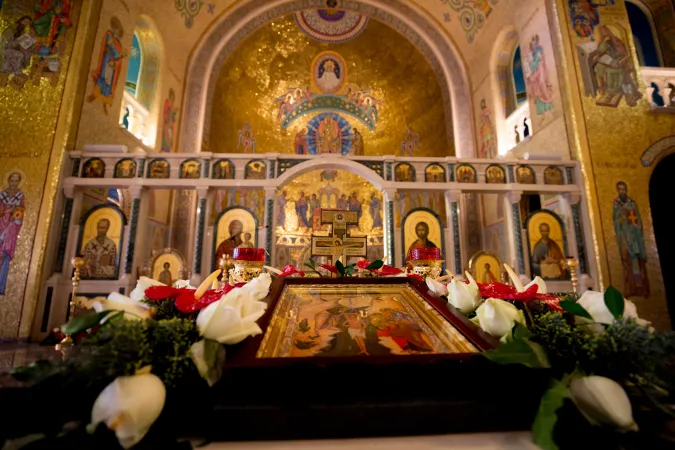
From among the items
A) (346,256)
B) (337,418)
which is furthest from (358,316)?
(346,256)

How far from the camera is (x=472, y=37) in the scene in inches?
423

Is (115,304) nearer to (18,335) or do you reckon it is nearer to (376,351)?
(376,351)

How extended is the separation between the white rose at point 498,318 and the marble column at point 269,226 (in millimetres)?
6360

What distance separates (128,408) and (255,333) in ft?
0.96

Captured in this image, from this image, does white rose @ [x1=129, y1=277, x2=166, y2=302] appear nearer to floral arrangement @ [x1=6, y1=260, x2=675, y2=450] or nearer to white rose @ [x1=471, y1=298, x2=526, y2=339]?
floral arrangement @ [x1=6, y1=260, x2=675, y2=450]

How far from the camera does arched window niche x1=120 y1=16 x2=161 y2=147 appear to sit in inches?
359

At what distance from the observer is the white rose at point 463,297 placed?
48.5 inches

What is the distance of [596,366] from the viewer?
813 mm

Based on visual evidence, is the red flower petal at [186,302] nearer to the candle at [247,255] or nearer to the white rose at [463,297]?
the white rose at [463,297]

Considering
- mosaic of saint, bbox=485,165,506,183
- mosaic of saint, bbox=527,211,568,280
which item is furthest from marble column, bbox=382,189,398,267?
mosaic of saint, bbox=527,211,568,280

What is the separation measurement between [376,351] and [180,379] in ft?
1.72

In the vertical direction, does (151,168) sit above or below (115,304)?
above

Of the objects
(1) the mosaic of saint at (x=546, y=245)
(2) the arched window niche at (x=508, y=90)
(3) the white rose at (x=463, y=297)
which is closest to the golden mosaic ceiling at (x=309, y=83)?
(2) the arched window niche at (x=508, y=90)

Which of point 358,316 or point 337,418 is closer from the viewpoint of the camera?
point 337,418
